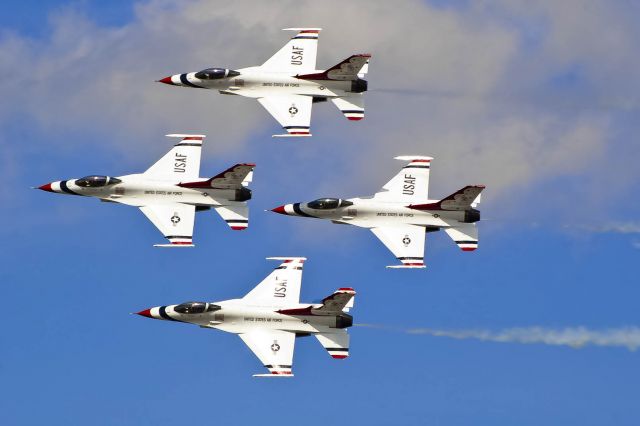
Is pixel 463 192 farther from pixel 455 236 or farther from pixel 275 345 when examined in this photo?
pixel 275 345

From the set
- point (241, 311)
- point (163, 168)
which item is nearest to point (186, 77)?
point (163, 168)

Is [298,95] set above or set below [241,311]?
above

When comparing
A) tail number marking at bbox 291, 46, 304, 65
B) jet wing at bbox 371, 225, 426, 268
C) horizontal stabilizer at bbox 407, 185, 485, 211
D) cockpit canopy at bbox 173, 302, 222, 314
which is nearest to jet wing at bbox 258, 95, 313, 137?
tail number marking at bbox 291, 46, 304, 65

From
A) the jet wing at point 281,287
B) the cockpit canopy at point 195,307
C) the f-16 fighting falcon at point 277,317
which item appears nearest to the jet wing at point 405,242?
the jet wing at point 281,287

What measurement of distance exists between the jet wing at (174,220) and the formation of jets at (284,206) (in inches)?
2.3

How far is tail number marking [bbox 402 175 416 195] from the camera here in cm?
16338

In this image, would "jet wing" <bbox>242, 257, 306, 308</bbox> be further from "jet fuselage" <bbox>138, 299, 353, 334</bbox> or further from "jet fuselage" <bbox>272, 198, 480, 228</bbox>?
"jet fuselage" <bbox>272, 198, 480, 228</bbox>

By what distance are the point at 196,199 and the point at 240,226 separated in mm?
3127

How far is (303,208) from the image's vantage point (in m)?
163

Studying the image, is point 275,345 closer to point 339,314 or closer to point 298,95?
point 339,314

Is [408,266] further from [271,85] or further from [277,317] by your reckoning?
[271,85]

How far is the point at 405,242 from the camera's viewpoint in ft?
529

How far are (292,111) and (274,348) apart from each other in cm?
1505

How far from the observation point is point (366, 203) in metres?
162
